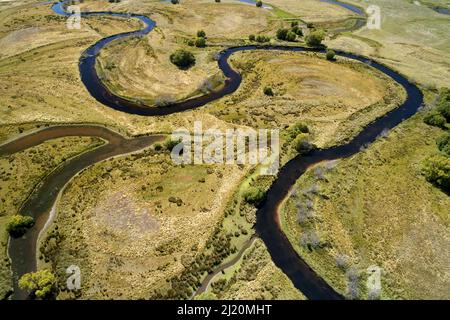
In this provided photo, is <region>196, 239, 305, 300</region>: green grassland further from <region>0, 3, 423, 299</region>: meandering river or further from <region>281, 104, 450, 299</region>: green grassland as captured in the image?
<region>281, 104, 450, 299</region>: green grassland

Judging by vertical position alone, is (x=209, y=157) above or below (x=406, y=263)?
above

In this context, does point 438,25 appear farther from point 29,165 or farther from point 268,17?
point 29,165

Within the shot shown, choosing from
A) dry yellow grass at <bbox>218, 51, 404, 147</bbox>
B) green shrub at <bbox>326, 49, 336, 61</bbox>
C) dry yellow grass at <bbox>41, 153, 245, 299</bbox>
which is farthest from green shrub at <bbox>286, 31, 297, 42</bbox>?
dry yellow grass at <bbox>41, 153, 245, 299</bbox>

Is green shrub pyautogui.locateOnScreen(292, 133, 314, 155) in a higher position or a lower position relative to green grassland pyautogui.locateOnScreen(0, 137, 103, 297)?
higher

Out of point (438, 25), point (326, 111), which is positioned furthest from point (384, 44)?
point (326, 111)

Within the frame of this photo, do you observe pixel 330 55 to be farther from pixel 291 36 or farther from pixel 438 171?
pixel 438 171

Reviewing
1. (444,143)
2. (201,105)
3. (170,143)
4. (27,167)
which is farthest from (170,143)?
(444,143)
